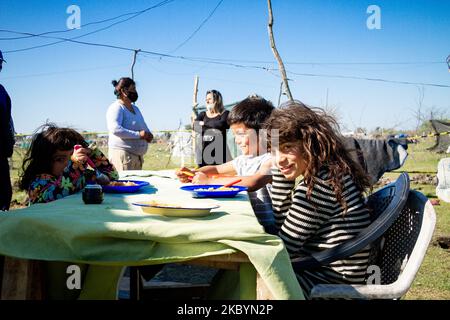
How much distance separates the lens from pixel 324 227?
1.84m

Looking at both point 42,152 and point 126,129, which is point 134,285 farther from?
point 126,129

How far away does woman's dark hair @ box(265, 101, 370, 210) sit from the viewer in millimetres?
1862

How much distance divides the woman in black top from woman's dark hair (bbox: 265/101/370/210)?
14.5 feet

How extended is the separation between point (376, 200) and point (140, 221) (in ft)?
3.87

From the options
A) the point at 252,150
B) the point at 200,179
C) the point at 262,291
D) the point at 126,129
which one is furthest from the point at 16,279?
the point at 126,129

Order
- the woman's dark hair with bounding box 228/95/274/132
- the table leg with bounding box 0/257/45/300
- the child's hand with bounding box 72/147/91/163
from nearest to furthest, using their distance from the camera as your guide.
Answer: the table leg with bounding box 0/257/45/300
the child's hand with bounding box 72/147/91/163
the woman's dark hair with bounding box 228/95/274/132

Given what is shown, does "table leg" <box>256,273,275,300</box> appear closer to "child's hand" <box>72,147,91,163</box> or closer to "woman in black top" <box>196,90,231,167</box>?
"child's hand" <box>72,147,91,163</box>

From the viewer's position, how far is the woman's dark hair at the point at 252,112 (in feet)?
10.6

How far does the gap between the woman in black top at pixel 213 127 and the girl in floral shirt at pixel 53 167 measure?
11.7ft

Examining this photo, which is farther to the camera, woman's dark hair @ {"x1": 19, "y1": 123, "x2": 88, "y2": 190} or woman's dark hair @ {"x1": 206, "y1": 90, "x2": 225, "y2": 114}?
woman's dark hair @ {"x1": 206, "y1": 90, "x2": 225, "y2": 114}

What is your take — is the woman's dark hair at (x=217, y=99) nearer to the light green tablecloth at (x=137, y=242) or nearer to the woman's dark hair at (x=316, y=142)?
the woman's dark hair at (x=316, y=142)

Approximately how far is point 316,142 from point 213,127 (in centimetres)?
462

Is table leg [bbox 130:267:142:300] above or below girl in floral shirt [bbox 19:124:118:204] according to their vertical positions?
below

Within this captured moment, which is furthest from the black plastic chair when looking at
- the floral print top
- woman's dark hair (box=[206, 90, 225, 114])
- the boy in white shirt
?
woman's dark hair (box=[206, 90, 225, 114])
